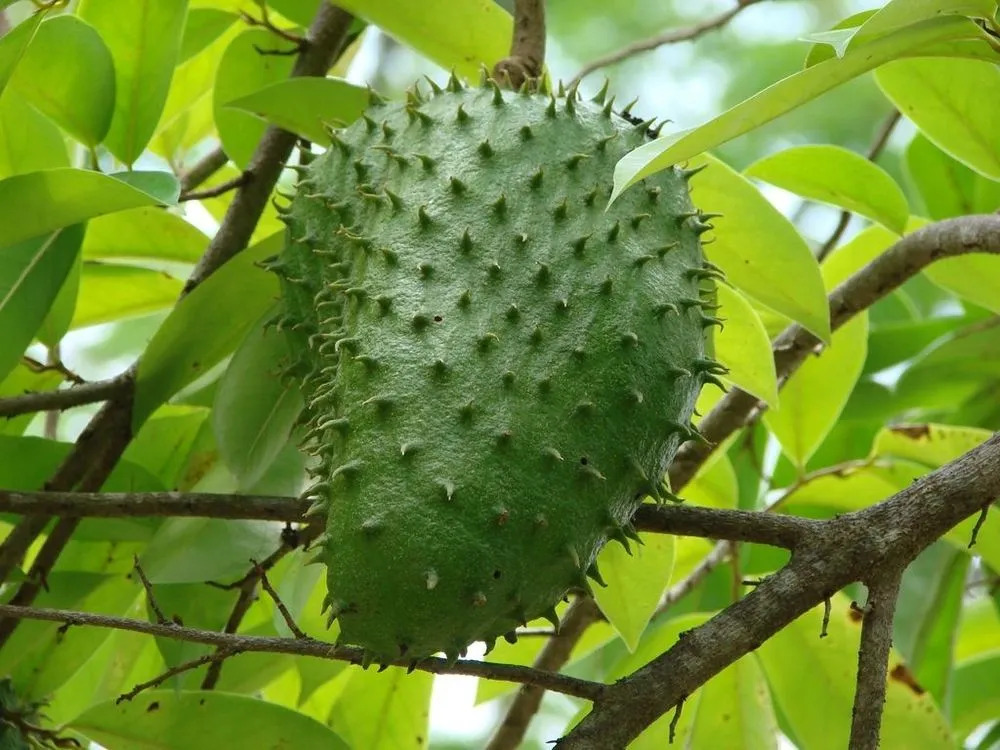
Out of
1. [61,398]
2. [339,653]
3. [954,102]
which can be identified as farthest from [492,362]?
[954,102]

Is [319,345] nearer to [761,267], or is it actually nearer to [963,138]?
[761,267]

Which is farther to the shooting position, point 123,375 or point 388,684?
point 388,684

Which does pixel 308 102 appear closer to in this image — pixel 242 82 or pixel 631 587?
pixel 242 82

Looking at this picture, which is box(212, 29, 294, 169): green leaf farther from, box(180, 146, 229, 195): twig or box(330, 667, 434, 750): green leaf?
box(330, 667, 434, 750): green leaf

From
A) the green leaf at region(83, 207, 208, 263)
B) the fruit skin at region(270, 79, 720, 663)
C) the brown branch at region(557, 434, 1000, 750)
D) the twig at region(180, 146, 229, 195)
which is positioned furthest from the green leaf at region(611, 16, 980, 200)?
the twig at region(180, 146, 229, 195)

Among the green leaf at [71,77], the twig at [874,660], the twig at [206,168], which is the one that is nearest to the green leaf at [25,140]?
the green leaf at [71,77]

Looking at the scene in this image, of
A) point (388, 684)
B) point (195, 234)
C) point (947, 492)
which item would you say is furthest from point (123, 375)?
point (947, 492)
